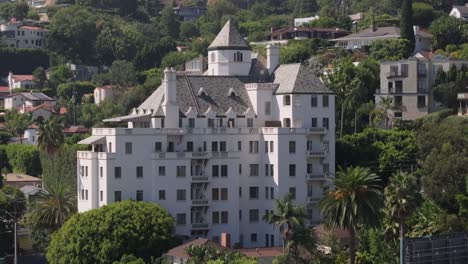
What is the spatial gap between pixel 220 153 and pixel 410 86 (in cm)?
3352

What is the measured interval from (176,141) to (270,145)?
727 centimetres

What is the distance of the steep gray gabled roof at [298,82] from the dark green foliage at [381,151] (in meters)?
7.58

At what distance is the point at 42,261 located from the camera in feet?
369

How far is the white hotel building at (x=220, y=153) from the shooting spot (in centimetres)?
10675

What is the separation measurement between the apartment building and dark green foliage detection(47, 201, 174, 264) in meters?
39.9

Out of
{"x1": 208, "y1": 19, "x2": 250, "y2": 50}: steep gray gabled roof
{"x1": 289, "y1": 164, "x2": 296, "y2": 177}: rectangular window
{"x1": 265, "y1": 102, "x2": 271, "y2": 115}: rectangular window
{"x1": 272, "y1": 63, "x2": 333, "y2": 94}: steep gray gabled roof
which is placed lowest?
{"x1": 289, "y1": 164, "x2": 296, "y2": 177}: rectangular window

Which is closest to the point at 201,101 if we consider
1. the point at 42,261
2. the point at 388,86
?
the point at 42,261

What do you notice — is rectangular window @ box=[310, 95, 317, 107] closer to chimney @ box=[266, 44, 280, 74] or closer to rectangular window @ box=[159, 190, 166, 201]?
chimney @ box=[266, 44, 280, 74]

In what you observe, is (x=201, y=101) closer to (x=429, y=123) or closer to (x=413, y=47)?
(x=429, y=123)

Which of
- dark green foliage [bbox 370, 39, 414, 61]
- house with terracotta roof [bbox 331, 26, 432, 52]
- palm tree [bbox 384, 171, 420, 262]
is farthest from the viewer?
house with terracotta roof [bbox 331, 26, 432, 52]

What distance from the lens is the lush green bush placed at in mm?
149500

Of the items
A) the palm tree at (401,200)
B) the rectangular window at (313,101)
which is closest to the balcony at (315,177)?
the rectangular window at (313,101)

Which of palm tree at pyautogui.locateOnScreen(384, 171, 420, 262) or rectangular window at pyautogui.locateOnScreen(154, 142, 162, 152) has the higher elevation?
rectangular window at pyautogui.locateOnScreen(154, 142, 162, 152)

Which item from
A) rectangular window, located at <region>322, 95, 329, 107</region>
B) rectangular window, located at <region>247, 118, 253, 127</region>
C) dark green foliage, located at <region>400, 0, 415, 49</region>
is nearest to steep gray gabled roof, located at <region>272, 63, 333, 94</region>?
rectangular window, located at <region>322, 95, 329, 107</region>
